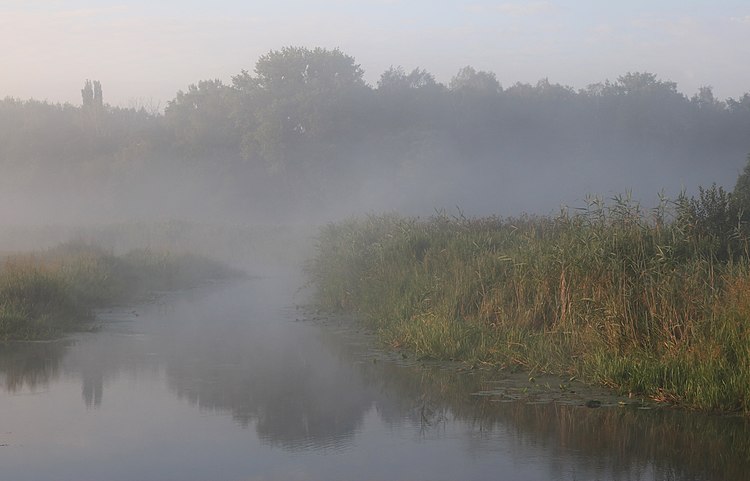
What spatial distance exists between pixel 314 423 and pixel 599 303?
4458mm

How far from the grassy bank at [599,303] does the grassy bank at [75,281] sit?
5742 millimetres

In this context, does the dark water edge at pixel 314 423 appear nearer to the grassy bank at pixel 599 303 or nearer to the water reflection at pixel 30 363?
the water reflection at pixel 30 363

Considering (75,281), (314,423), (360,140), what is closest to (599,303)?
(314,423)

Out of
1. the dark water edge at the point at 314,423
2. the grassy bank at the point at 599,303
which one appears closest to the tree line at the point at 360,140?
the grassy bank at the point at 599,303

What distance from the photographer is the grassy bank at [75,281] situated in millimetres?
16133

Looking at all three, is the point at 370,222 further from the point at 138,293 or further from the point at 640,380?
the point at 640,380

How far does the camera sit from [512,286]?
14750 millimetres

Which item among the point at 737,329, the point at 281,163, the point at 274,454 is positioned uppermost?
the point at 281,163

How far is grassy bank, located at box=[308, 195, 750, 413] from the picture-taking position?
10602mm

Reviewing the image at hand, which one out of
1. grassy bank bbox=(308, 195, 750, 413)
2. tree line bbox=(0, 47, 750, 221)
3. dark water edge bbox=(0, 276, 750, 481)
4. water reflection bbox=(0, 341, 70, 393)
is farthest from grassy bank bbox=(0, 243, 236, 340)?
tree line bbox=(0, 47, 750, 221)

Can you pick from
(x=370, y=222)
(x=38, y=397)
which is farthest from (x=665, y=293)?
(x=370, y=222)

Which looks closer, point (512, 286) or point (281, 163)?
point (512, 286)

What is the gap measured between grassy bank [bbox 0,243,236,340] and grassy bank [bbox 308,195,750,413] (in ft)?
18.8

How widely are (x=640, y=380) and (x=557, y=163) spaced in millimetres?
62430
